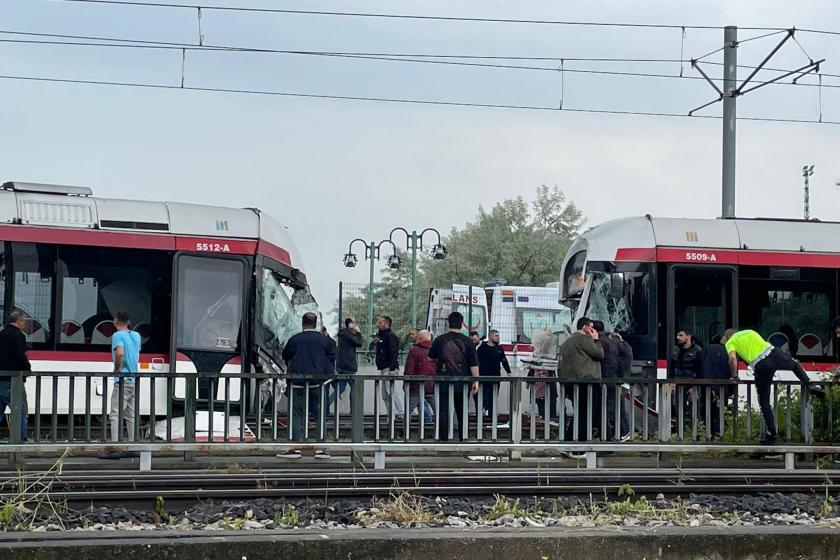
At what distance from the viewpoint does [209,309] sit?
1814cm

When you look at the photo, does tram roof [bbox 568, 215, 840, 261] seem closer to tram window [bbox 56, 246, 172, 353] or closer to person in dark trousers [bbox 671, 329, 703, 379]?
person in dark trousers [bbox 671, 329, 703, 379]

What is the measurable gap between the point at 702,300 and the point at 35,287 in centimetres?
1006

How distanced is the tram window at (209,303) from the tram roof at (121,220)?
1.08ft

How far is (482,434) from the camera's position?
13.2 metres

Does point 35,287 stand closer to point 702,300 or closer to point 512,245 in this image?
point 702,300

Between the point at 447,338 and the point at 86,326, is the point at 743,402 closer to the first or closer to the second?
the point at 447,338

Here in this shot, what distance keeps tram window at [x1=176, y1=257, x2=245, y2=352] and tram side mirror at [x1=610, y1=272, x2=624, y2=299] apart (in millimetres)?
5853

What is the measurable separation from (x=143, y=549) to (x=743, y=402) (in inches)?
358

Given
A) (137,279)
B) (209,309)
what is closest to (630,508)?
(209,309)

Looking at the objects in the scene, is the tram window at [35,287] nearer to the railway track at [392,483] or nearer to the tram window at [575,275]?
the railway track at [392,483]

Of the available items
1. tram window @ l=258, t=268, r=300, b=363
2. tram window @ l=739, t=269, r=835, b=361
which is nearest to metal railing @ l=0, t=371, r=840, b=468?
tram window @ l=258, t=268, r=300, b=363

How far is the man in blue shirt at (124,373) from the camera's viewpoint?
41.5ft

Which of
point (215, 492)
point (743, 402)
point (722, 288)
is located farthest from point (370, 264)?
point (215, 492)

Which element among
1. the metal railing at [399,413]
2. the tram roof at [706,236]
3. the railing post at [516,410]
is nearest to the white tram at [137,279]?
the metal railing at [399,413]
